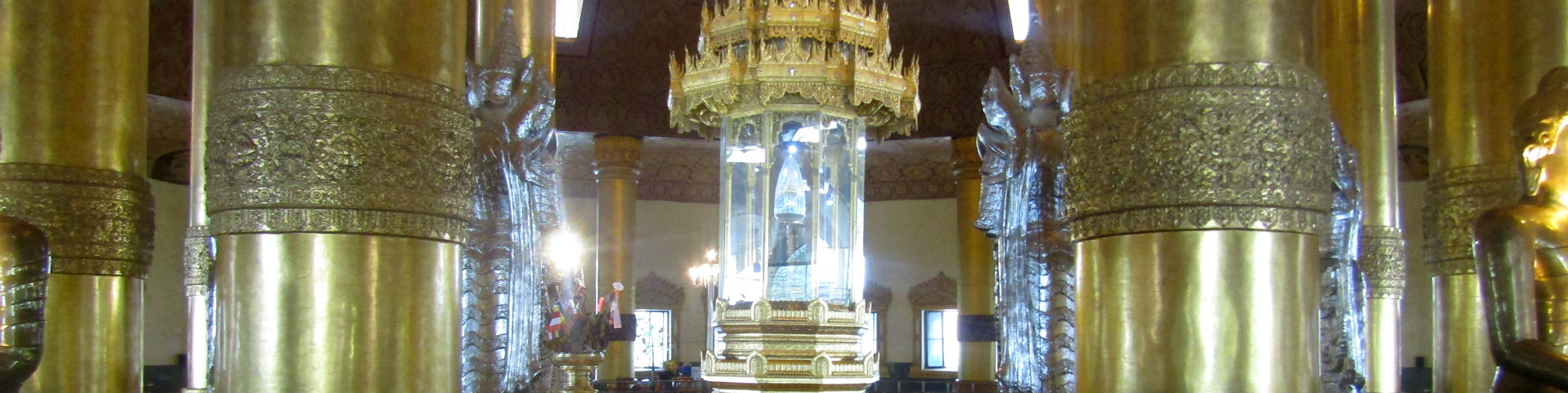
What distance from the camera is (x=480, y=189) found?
6746 millimetres

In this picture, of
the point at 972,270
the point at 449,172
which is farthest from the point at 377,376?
the point at 972,270

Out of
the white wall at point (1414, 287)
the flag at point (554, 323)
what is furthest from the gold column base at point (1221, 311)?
the white wall at point (1414, 287)

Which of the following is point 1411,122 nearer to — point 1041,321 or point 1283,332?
point 1041,321

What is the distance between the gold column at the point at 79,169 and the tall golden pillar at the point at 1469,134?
6167 mm

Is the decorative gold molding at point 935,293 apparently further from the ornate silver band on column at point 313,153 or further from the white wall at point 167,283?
the ornate silver band on column at point 313,153

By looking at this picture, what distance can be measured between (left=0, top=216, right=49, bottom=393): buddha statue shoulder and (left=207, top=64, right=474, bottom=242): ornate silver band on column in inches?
37.8

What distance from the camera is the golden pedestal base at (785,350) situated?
9.73 meters

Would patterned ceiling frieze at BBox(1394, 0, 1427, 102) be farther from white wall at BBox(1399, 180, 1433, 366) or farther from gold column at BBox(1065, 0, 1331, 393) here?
gold column at BBox(1065, 0, 1331, 393)

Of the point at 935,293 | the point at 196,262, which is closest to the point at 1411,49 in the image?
the point at 935,293

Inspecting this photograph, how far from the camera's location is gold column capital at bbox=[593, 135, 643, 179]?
730 inches

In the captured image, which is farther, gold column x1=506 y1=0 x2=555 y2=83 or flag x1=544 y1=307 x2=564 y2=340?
flag x1=544 y1=307 x2=564 y2=340

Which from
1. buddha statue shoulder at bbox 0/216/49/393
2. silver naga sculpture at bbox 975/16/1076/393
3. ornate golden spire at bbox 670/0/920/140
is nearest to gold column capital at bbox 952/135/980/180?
ornate golden spire at bbox 670/0/920/140

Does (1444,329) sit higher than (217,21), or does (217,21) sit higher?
(217,21)

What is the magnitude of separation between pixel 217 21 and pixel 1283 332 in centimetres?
345
